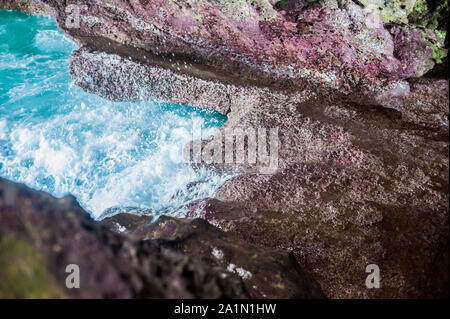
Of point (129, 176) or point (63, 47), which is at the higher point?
point (63, 47)

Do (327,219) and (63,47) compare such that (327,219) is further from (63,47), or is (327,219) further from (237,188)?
(63,47)

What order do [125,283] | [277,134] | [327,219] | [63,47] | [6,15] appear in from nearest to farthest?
[125,283] → [327,219] → [277,134] → [63,47] → [6,15]

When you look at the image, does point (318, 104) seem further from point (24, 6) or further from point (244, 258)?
point (24, 6)

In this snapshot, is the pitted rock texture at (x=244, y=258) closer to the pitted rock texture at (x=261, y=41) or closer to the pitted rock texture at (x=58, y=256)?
the pitted rock texture at (x=58, y=256)

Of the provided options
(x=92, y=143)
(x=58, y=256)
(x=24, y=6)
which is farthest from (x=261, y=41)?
(x=24, y=6)

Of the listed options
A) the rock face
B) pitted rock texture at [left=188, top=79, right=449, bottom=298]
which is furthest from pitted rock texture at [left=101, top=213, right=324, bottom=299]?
pitted rock texture at [left=188, top=79, right=449, bottom=298]

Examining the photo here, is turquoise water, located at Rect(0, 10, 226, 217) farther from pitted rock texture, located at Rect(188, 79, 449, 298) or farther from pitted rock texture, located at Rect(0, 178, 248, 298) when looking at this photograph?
pitted rock texture, located at Rect(0, 178, 248, 298)

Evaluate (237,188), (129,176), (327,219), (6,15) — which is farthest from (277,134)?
(6,15)
